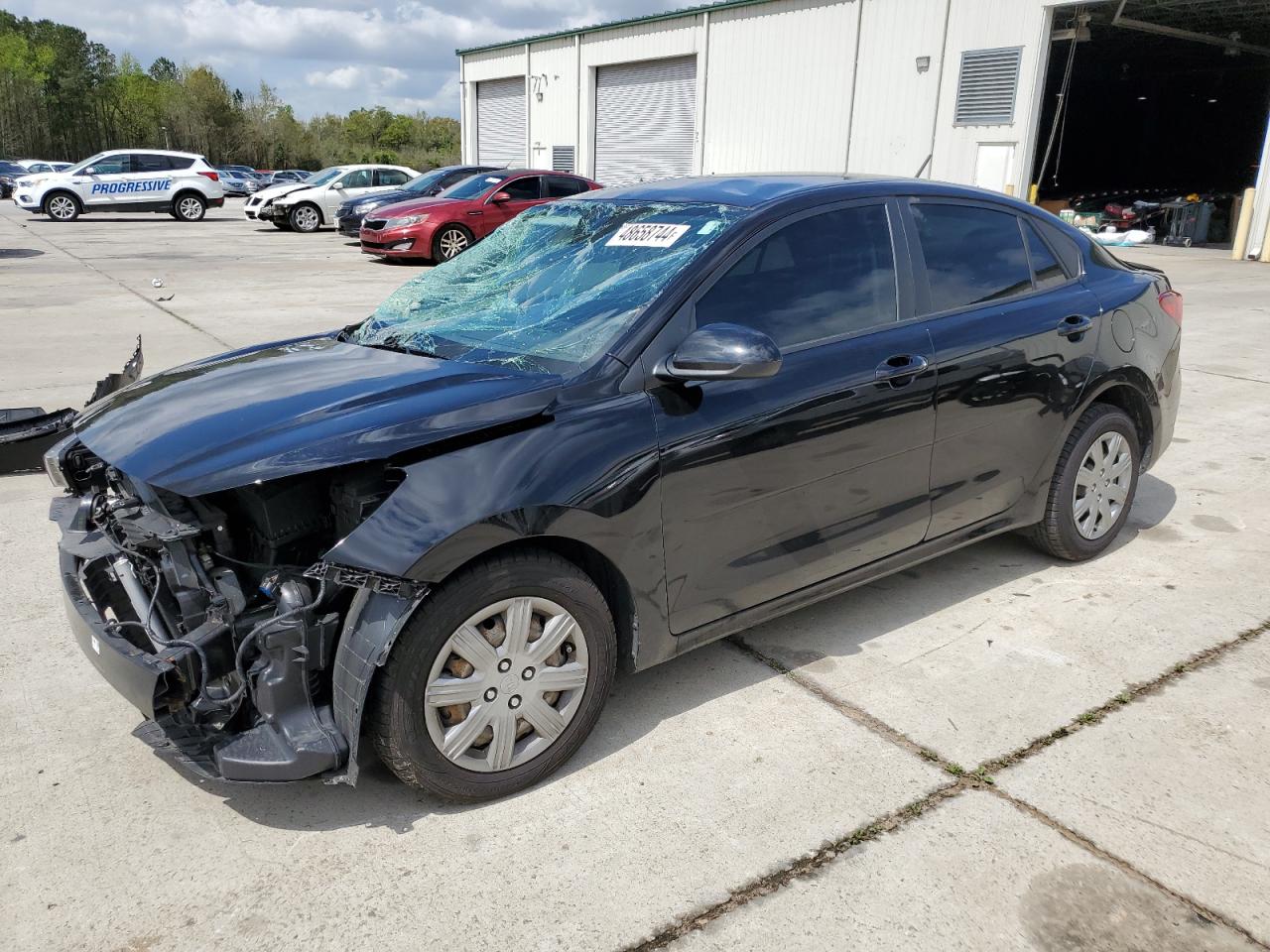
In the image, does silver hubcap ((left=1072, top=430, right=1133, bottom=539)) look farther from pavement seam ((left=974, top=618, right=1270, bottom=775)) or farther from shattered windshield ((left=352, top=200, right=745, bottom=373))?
shattered windshield ((left=352, top=200, right=745, bottom=373))

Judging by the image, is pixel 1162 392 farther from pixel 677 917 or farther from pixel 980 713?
pixel 677 917

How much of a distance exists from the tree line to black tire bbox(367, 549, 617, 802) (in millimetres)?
76081

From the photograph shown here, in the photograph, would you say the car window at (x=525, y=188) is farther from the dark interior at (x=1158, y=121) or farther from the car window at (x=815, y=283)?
the dark interior at (x=1158, y=121)

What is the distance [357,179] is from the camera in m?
24.0

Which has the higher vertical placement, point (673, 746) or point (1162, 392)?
point (1162, 392)

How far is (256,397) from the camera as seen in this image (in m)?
2.91

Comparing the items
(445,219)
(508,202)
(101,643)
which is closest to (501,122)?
(508,202)

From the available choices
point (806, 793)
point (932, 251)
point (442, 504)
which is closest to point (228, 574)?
point (442, 504)

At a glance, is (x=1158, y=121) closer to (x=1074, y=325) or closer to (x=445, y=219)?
(x=445, y=219)

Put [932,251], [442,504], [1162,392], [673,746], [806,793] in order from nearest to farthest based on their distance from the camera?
1. [442,504]
2. [806,793]
3. [673,746]
4. [932,251]
5. [1162,392]

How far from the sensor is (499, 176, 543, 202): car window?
17.4 m

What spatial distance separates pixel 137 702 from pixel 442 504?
3.05ft

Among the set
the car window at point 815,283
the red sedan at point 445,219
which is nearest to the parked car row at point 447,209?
the red sedan at point 445,219

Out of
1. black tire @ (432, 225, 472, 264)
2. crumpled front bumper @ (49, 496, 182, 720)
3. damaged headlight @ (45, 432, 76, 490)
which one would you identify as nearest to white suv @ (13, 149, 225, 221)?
black tire @ (432, 225, 472, 264)
